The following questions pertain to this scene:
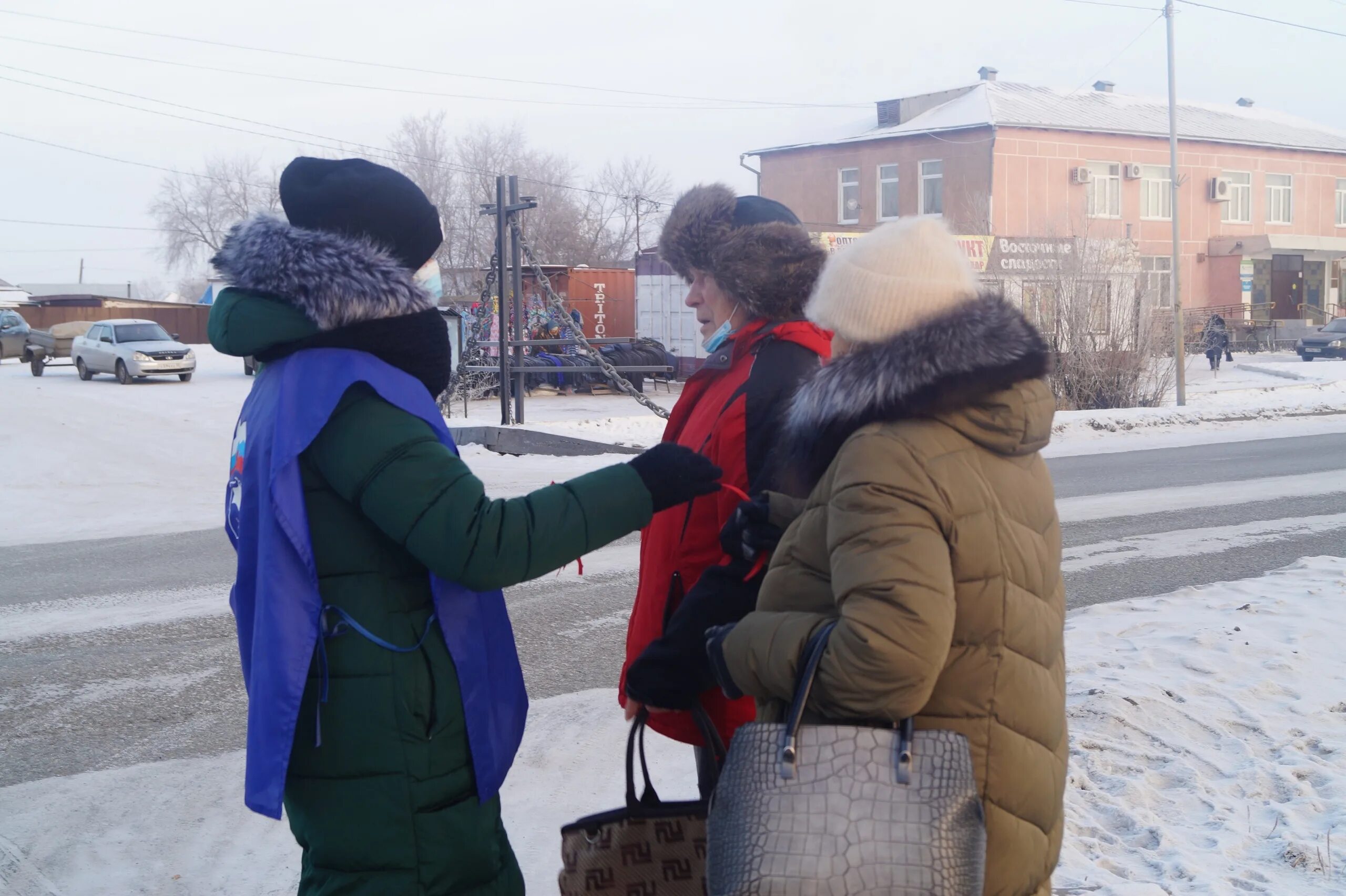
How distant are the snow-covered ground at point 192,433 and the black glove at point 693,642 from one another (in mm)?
4599

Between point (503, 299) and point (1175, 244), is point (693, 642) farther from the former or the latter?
point (1175, 244)

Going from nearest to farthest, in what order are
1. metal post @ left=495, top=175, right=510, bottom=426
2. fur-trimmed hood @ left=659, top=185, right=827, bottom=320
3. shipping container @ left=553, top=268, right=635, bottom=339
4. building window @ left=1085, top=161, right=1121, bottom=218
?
fur-trimmed hood @ left=659, top=185, right=827, bottom=320 → metal post @ left=495, top=175, right=510, bottom=426 → shipping container @ left=553, top=268, right=635, bottom=339 → building window @ left=1085, top=161, right=1121, bottom=218

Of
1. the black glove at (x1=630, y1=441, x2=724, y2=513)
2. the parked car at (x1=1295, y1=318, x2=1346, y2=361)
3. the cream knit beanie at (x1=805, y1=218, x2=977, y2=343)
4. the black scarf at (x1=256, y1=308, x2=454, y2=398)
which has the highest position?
the parked car at (x1=1295, y1=318, x2=1346, y2=361)

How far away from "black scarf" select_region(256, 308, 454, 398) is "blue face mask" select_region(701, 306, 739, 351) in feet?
2.85

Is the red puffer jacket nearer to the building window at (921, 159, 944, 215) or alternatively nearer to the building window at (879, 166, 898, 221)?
the building window at (921, 159, 944, 215)

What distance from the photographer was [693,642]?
2.33 m

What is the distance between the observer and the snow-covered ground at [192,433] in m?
11.0

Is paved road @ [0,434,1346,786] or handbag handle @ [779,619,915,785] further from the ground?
handbag handle @ [779,619,915,785]

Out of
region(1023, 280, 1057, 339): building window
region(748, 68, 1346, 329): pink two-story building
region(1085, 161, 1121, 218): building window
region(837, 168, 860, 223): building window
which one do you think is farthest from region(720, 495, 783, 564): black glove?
region(1085, 161, 1121, 218): building window

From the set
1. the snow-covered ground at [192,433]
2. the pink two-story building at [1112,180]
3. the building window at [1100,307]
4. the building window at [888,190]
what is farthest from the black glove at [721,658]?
the building window at [888,190]

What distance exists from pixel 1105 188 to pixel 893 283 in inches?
1635

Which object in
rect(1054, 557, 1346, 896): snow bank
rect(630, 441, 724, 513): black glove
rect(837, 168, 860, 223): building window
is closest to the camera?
rect(630, 441, 724, 513): black glove

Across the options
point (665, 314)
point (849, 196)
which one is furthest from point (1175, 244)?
point (849, 196)

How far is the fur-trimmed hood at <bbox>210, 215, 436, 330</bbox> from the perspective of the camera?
6.50 ft
